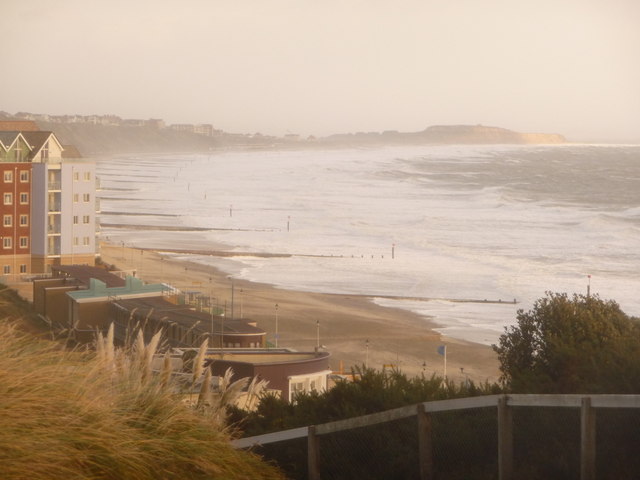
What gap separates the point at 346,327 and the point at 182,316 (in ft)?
23.5

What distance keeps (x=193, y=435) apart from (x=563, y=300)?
9.24m

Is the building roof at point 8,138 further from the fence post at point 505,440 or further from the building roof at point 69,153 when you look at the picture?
the fence post at point 505,440

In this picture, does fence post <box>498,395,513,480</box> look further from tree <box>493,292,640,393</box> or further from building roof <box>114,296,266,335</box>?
building roof <box>114,296,266,335</box>

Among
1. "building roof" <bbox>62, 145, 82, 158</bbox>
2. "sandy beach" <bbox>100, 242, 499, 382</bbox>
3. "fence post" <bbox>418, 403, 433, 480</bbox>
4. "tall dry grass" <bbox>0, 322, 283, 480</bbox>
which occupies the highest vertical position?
"building roof" <bbox>62, 145, 82, 158</bbox>

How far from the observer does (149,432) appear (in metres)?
6.21

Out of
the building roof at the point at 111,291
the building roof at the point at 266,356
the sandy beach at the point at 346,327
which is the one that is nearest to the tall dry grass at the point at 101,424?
the building roof at the point at 266,356

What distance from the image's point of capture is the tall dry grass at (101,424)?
17.5ft

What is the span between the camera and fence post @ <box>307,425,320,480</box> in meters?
7.71

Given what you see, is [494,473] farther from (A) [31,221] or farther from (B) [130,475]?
(A) [31,221]

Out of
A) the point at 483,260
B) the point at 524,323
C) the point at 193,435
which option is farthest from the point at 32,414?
the point at 483,260

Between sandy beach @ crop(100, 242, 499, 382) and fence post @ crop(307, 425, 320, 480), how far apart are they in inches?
575

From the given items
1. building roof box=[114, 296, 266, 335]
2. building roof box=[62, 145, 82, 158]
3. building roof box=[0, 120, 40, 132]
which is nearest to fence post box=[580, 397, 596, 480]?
building roof box=[114, 296, 266, 335]


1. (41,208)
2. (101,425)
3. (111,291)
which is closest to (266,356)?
(111,291)

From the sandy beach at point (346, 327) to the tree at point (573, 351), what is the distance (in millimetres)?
7949
